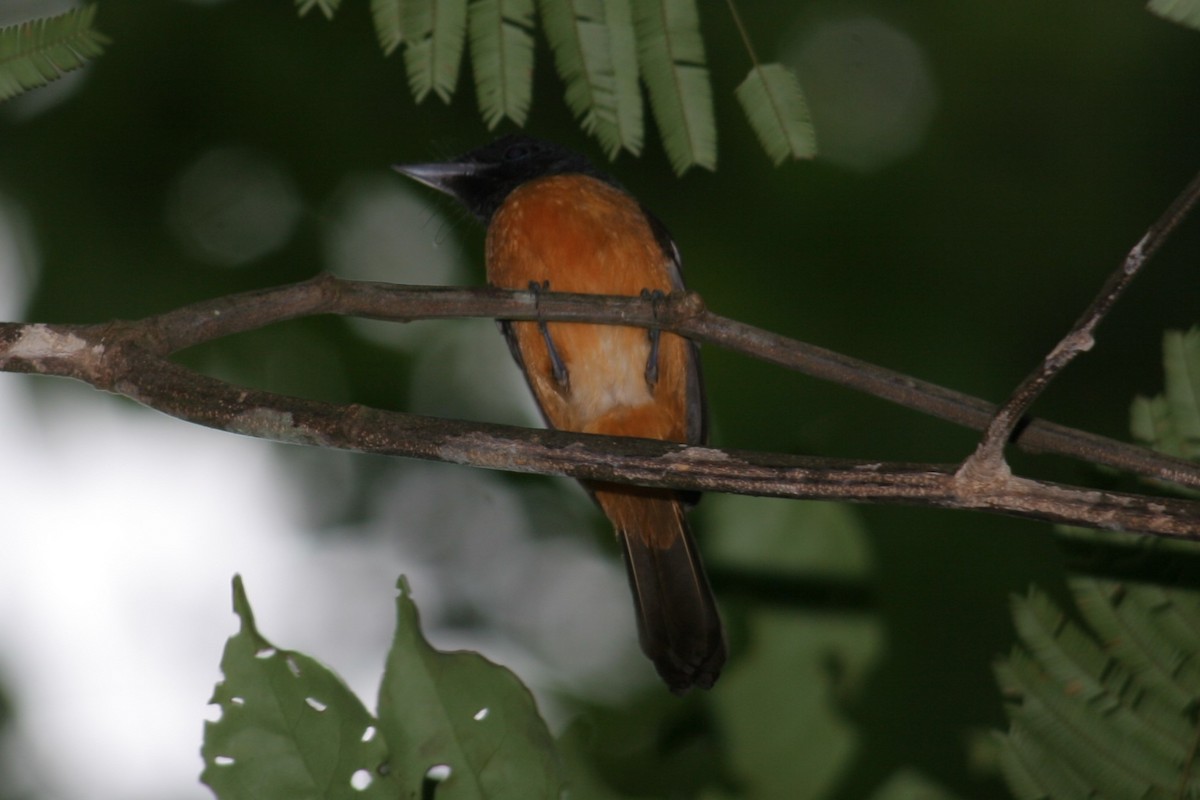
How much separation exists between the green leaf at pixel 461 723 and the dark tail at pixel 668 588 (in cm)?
105

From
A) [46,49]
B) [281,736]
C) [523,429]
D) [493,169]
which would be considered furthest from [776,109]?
[493,169]

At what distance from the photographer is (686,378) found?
456cm

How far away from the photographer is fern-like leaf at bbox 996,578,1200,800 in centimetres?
277

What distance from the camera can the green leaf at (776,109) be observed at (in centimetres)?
270

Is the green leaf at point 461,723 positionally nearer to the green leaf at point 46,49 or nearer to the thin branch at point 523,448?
the thin branch at point 523,448

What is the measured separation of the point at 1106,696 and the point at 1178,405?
68 centimetres

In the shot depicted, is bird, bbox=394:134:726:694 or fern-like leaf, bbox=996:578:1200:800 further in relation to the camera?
bird, bbox=394:134:726:694

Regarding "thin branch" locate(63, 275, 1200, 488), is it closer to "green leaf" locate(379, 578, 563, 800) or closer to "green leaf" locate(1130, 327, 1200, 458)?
"green leaf" locate(1130, 327, 1200, 458)

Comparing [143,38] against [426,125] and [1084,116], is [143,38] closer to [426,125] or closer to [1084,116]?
[426,125]

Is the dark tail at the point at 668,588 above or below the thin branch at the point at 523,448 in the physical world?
below

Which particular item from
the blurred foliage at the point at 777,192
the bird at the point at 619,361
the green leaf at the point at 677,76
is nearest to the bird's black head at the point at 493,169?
the bird at the point at 619,361

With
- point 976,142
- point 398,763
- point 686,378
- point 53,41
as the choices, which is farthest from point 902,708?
point 976,142

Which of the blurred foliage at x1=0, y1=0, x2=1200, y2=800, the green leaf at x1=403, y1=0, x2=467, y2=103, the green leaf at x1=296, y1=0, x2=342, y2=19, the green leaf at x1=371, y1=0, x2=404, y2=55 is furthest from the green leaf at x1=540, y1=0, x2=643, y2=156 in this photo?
the blurred foliage at x1=0, y1=0, x2=1200, y2=800

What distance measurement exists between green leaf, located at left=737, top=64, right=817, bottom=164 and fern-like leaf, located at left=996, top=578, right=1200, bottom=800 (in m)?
1.16
